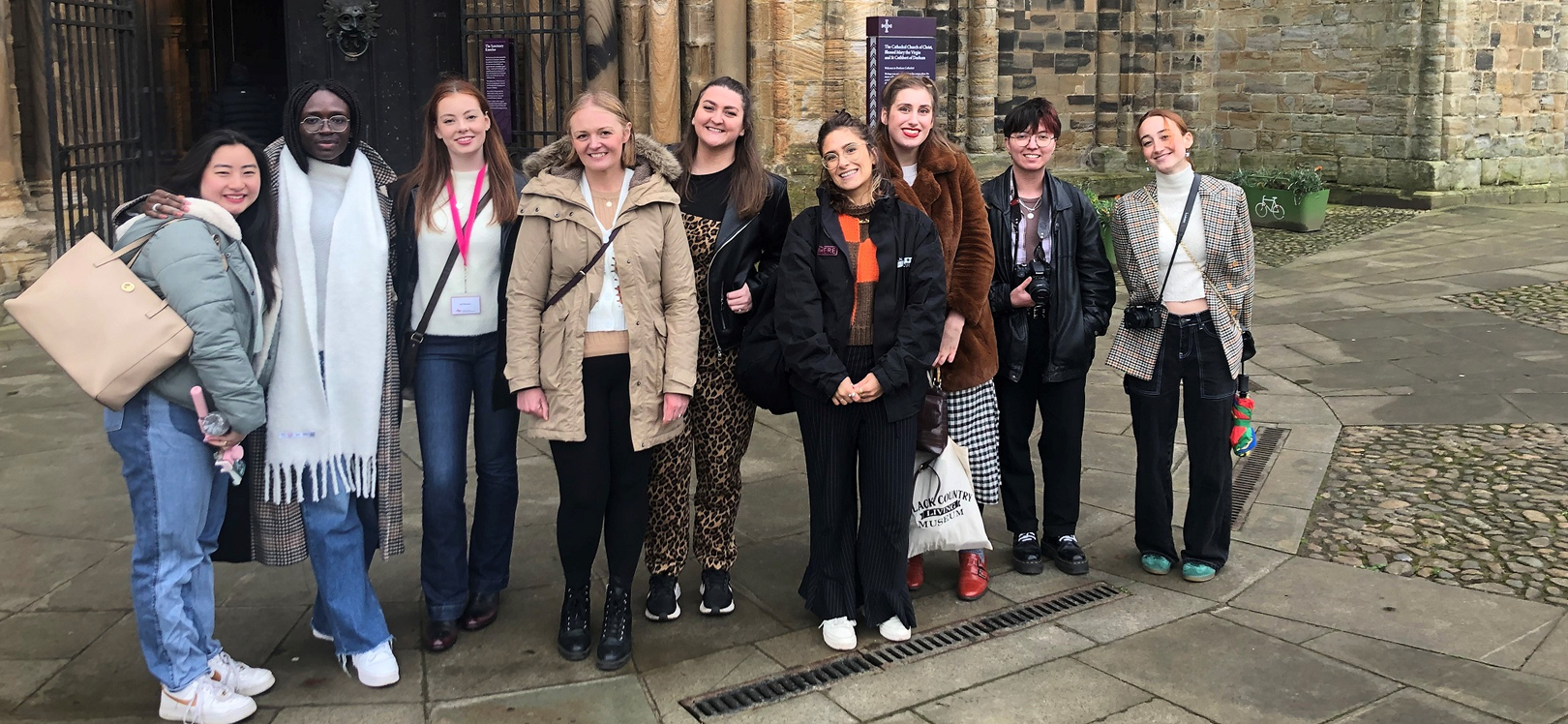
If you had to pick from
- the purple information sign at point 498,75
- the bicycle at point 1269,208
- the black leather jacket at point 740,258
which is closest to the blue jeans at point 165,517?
the black leather jacket at point 740,258

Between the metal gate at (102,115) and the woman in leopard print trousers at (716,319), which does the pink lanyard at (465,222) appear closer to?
the woman in leopard print trousers at (716,319)

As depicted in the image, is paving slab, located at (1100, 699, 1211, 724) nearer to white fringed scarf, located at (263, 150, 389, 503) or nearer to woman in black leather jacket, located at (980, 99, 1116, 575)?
woman in black leather jacket, located at (980, 99, 1116, 575)

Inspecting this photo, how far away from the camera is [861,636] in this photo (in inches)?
167

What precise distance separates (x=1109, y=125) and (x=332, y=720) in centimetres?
1277

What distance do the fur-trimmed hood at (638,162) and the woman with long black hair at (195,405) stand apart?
77 centimetres

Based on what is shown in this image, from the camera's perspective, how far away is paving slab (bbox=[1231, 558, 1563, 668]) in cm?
414

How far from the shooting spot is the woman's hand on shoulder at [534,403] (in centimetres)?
390

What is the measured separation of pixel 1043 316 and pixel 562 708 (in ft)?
6.87

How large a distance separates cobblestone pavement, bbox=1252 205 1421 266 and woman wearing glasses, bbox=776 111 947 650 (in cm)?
884

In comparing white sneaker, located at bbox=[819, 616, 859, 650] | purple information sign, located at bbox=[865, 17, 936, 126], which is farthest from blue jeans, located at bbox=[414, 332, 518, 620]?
purple information sign, located at bbox=[865, 17, 936, 126]

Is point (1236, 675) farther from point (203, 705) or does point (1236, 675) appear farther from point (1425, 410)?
point (1425, 410)

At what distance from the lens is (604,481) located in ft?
13.3

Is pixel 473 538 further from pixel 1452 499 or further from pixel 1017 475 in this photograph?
pixel 1452 499

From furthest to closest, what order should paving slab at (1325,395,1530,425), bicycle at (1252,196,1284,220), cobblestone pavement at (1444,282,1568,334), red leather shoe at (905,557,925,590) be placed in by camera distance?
bicycle at (1252,196,1284,220), cobblestone pavement at (1444,282,1568,334), paving slab at (1325,395,1530,425), red leather shoe at (905,557,925,590)
